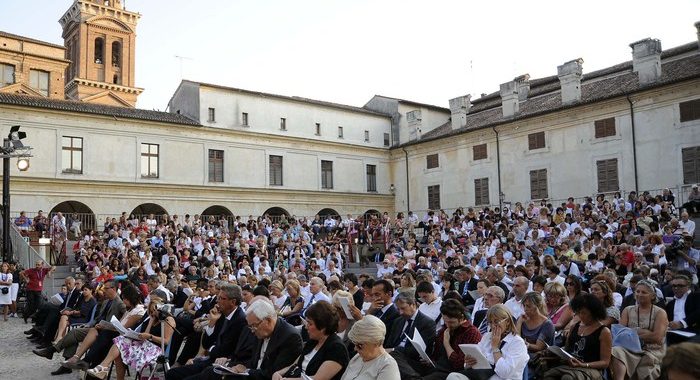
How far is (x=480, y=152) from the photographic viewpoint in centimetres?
3266

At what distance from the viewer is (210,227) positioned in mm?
26125

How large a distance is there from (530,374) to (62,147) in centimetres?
2674

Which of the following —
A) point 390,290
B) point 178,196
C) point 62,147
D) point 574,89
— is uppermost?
point 574,89

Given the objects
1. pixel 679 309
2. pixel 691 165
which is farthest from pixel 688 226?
pixel 679 309

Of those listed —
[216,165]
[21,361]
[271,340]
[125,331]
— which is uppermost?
[216,165]

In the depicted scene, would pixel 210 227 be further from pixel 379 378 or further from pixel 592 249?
pixel 379 378

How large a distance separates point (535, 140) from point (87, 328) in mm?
25000

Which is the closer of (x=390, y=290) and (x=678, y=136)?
(x=390, y=290)

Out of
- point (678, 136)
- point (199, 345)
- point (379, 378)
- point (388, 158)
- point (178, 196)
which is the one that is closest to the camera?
point (379, 378)

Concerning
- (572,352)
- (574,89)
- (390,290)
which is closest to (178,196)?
(574,89)

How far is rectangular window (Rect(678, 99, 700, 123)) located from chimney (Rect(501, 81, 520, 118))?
8620 mm

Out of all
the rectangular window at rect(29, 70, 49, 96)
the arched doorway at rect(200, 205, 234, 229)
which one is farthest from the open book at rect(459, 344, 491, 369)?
the rectangular window at rect(29, 70, 49, 96)

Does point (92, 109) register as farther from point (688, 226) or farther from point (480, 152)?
point (688, 226)

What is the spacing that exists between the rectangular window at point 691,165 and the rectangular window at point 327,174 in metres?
18.9
